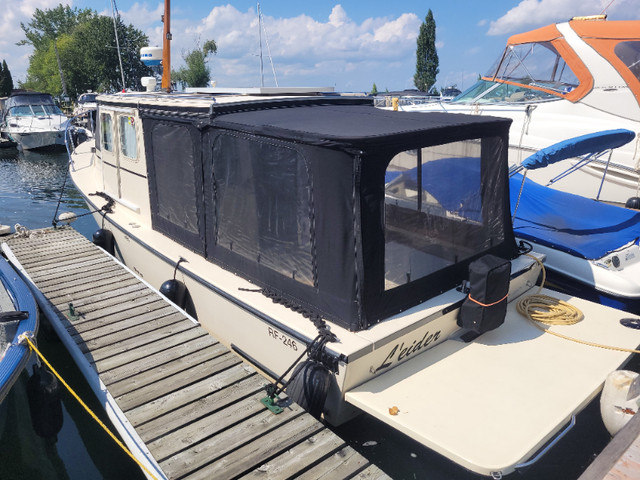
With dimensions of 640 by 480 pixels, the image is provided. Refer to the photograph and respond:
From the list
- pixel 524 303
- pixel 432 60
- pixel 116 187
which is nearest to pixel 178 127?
pixel 116 187

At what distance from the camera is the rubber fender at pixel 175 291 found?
504cm

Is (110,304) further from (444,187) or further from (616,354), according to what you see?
(616,354)

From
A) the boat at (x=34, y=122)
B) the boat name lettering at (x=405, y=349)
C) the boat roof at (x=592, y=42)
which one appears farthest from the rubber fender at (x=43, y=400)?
the boat at (x=34, y=122)

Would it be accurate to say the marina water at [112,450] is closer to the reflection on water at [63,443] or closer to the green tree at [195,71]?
the reflection on water at [63,443]

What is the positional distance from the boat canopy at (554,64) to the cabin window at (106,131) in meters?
7.41

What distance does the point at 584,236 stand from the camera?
570cm

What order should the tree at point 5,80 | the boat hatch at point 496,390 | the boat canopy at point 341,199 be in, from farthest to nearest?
the tree at point 5,80 → the boat canopy at point 341,199 → the boat hatch at point 496,390

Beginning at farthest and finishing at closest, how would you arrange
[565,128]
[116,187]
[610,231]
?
[565,128] → [116,187] → [610,231]

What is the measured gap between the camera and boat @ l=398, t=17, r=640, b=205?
26.2 ft

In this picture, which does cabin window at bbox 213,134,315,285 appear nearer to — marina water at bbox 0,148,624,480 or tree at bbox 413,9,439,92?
marina water at bbox 0,148,624,480

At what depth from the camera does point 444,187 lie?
4207 millimetres

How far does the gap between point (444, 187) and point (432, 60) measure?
4932cm

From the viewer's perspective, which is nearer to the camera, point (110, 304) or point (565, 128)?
point (110, 304)

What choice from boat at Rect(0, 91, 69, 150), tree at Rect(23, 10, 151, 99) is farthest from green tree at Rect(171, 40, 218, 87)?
boat at Rect(0, 91, 69, 150)
